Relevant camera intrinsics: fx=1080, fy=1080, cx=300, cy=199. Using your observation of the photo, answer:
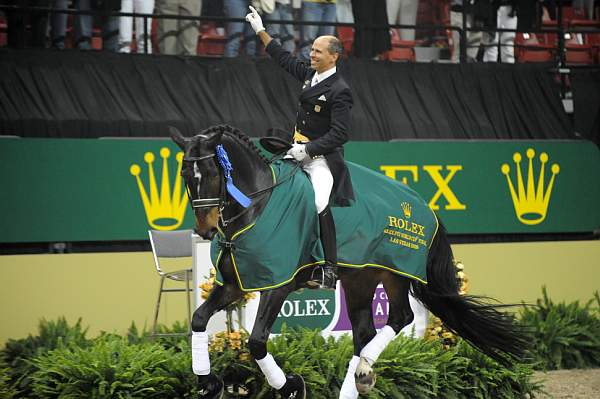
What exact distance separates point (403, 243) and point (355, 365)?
844 millimetres

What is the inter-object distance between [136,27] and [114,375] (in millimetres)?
4860

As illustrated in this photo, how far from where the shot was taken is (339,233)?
6.62 m

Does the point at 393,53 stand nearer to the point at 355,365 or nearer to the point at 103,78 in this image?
the point at 103,78

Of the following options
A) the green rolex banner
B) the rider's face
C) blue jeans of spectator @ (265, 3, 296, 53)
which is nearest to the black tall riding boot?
the rider's face

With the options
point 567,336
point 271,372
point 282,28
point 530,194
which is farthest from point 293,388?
point 530,194

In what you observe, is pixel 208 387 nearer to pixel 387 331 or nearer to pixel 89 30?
pixel 387 331

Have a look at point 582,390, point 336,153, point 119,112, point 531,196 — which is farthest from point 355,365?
point 531,196

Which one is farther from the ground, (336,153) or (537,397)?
(336,153)

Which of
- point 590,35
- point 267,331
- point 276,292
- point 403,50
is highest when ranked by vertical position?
point 590,35

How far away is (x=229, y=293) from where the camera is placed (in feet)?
20.6

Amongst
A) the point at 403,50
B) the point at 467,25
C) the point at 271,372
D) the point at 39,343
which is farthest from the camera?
the point at 467,25

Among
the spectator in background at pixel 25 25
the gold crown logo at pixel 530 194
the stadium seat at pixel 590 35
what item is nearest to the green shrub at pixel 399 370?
the gold crown logo at pixel 530 194

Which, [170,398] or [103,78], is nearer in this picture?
[170,398]

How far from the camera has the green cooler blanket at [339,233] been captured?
620 centimetres
